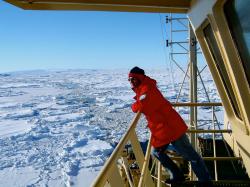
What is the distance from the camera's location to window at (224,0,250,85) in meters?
2.14

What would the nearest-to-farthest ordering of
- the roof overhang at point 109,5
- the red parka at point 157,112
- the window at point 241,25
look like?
the window at point 241,25 < the roof overhang at point 109,5 < the red parka at point 157,112

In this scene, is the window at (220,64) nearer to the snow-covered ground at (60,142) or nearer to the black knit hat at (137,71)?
the black knit hat at (137,71)

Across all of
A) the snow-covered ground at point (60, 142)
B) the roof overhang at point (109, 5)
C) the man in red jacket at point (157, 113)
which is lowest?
the snow-covered ground at point (60, 142)

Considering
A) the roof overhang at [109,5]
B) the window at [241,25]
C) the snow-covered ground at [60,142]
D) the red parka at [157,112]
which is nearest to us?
the window at [241,25]

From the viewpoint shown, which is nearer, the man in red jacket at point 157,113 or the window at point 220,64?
the window at point 220,64

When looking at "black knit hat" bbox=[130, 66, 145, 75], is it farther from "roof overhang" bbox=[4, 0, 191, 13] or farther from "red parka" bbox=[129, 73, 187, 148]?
"roof overhang" bbox=[4, 0, 191, 13]

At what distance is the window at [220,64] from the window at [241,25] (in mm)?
457

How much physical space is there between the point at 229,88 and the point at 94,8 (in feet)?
4.32

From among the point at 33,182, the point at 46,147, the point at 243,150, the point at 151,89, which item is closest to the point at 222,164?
the point at 243,150

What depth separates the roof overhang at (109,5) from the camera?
9.30ft

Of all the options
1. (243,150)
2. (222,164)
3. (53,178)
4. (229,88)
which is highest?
(229,88)

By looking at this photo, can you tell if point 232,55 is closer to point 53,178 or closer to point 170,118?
point 170,118

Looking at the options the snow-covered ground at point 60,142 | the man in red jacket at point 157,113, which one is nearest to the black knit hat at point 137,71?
the man in red jacket at point 157,113

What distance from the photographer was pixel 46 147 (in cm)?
2311
